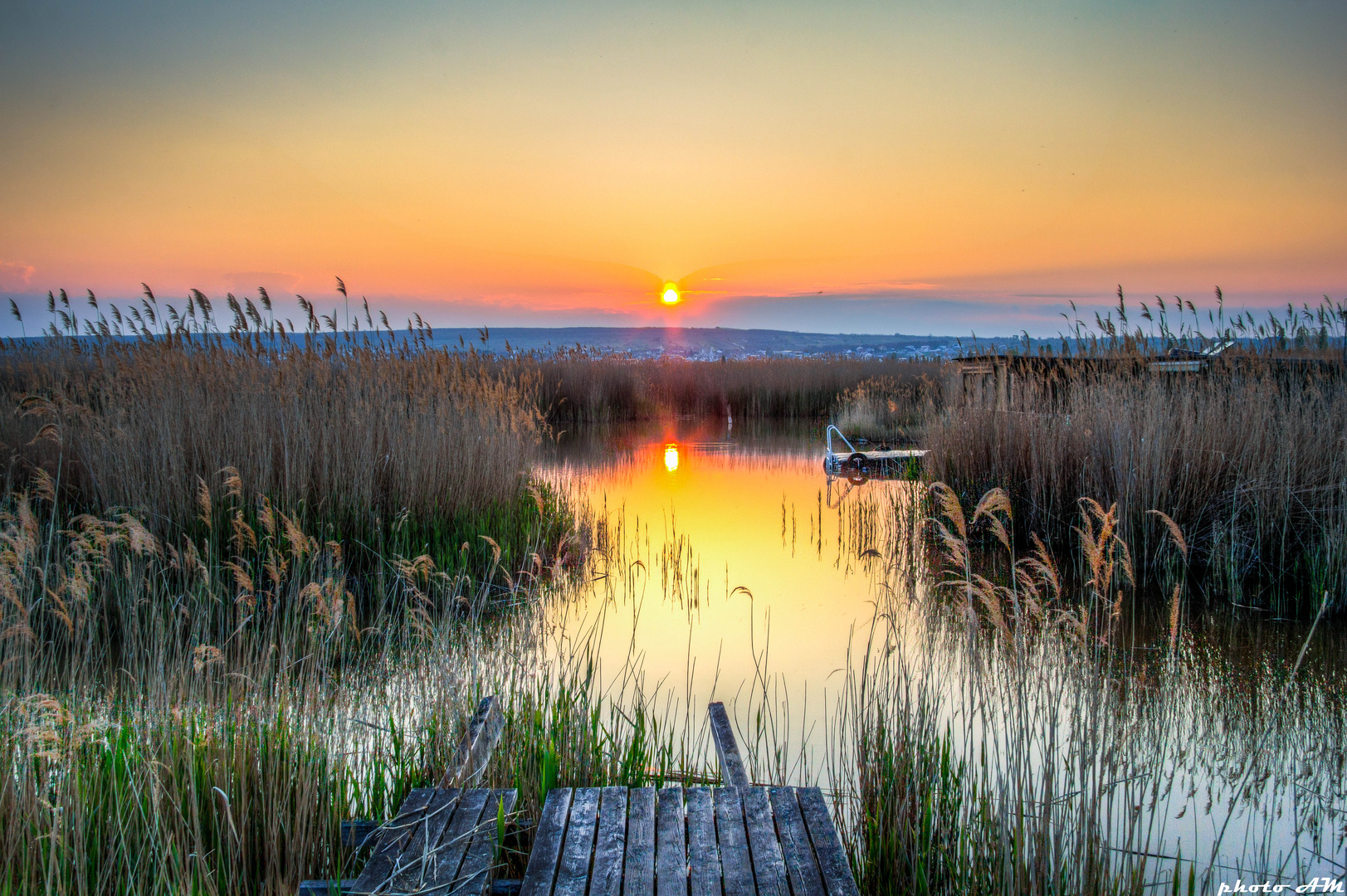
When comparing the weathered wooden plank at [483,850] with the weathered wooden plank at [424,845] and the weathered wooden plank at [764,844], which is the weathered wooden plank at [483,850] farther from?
Answer: the weathered wooden plank at [764,844]

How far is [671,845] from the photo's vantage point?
80.0 inches

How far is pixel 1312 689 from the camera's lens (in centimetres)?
380

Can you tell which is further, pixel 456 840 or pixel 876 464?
pixel 876 464

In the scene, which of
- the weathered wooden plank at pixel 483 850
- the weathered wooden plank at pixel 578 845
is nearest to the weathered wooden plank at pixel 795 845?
the weathered wooden plank at pixel 578 845

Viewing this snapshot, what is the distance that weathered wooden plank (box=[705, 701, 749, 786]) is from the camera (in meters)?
2.74

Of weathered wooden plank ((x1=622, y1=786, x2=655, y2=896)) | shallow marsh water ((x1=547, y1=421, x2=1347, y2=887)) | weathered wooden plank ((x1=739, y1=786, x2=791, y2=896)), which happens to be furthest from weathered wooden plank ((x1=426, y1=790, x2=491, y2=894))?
shallow marsh water ((x1=547, y1=421, x2=1347, y2=887))

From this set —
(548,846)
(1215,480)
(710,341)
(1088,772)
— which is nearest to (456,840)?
(548,846)

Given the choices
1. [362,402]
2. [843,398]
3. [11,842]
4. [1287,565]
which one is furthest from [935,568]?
[843,398]

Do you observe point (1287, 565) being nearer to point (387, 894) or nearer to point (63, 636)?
point (387, 894)

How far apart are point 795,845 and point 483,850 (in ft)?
2.76

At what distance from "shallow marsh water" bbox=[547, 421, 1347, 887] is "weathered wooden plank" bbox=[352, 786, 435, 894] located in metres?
1.29

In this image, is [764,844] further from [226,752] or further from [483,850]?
[226,752]

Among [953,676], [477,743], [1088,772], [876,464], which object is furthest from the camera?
[876,464]

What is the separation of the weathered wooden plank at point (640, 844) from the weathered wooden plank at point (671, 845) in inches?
0.6
